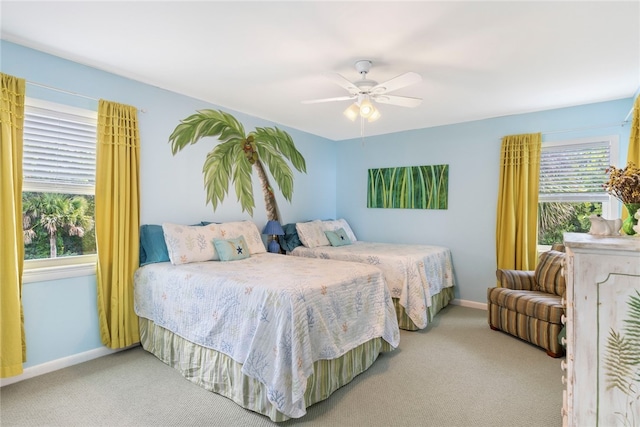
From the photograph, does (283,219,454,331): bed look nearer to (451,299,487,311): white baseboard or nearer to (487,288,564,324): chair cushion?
(451,299,487,311): white baseboard

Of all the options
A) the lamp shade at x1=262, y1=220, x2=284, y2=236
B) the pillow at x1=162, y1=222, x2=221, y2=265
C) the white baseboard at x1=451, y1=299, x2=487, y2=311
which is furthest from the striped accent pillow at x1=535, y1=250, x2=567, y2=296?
the pillow at x1=162, y1=222, x2=221, y2=265

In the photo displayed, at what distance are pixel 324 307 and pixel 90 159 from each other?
2.41 m

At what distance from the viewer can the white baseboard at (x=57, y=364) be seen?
2396 mm

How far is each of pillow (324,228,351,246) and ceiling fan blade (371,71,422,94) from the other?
243 cm

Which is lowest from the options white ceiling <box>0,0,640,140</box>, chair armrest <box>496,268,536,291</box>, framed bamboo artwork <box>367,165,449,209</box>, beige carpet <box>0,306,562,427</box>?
beige carpet <box>0,306,562,427</box>

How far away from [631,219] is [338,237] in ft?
10.9

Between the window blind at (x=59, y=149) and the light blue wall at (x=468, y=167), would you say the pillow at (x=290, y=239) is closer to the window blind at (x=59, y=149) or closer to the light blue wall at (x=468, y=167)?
the light blue wall at (x=468, y=167)

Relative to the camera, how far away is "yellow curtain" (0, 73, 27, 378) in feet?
7.38

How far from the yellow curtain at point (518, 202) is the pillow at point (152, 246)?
3821mm

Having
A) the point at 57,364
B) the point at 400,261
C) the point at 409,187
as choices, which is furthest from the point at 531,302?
the point at 57,364

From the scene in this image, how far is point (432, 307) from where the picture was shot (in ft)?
12.5

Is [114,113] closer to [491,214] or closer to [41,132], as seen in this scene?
[41,132]

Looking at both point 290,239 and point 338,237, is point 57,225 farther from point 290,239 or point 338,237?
point 338,237

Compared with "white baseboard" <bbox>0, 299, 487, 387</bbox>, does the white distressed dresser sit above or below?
above
